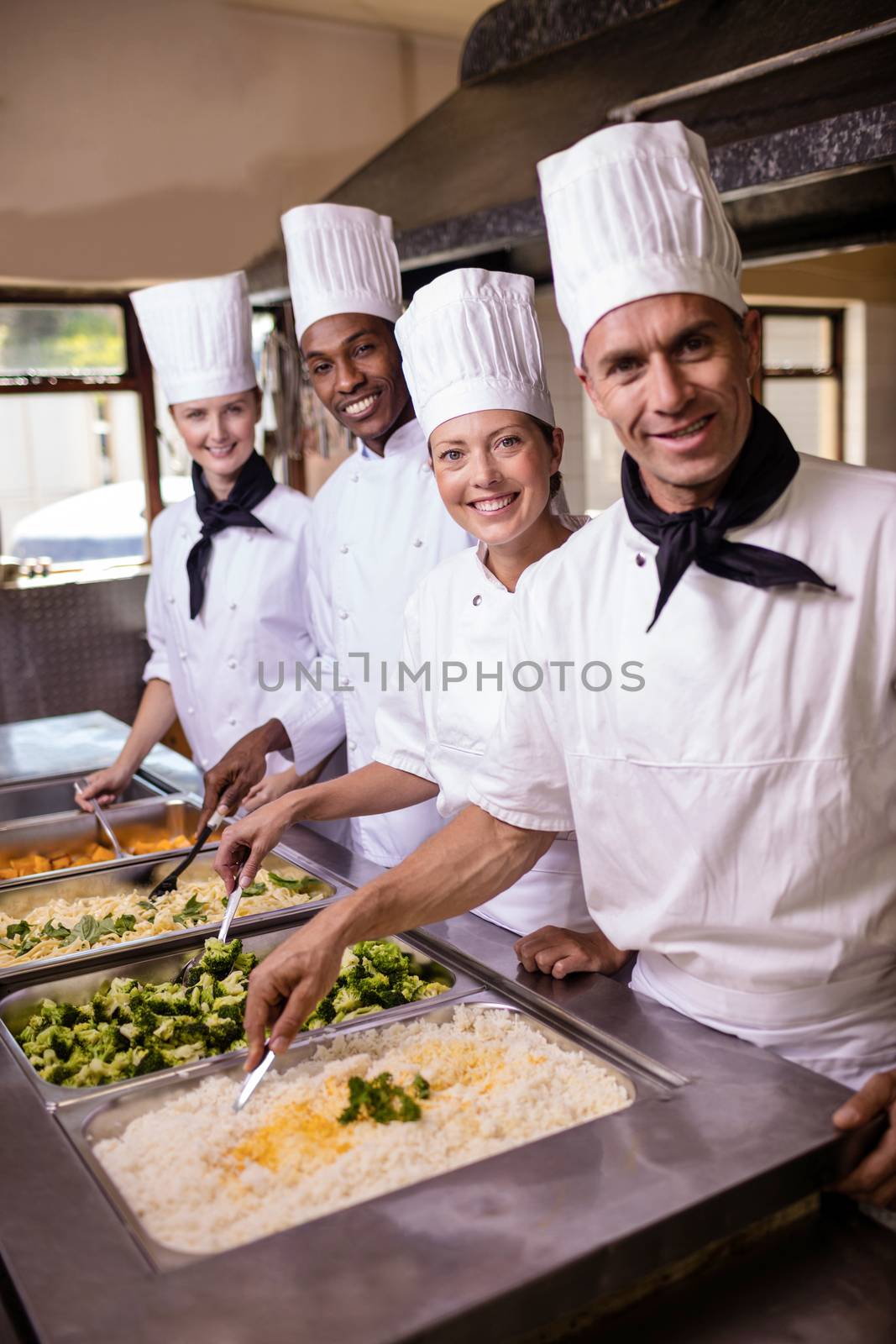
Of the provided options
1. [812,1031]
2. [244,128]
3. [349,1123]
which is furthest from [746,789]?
[244,128]

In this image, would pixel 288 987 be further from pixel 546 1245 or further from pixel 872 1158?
pixel 872 1158

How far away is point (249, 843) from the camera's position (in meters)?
1.72

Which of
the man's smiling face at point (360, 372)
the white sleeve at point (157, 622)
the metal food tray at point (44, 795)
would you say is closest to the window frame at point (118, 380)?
the white sleeve at point (157, 622)

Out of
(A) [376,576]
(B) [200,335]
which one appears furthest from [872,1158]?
(B) [200,335]

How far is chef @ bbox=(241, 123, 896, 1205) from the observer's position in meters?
1.19

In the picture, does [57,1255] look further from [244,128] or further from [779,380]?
[779,380]

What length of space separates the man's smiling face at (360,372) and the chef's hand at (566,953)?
49.7 inches

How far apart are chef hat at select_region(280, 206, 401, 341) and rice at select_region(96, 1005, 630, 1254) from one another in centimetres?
158

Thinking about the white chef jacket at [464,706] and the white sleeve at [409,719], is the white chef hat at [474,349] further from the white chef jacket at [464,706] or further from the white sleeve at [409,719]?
the white sleeve at [409,719]

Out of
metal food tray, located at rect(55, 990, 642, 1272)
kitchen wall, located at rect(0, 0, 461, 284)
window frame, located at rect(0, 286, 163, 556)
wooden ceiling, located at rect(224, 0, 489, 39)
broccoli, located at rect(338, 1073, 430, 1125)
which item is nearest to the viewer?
metal food tray, located at rect(55, 990, 642, 1272)

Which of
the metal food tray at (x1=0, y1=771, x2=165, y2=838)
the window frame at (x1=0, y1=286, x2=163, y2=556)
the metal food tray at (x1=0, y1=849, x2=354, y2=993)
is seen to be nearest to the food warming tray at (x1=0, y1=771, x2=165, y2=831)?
the metal food tray at (x1=0, y1=771, x2=165, y2=838)

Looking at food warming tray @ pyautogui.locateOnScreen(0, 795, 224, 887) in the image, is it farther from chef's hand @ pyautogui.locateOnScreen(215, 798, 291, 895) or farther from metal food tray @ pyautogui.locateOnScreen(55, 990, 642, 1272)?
metal food tray @ pyautogui.locateOnScreen(55, 990, 642, 1272)

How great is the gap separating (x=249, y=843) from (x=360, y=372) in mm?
1085

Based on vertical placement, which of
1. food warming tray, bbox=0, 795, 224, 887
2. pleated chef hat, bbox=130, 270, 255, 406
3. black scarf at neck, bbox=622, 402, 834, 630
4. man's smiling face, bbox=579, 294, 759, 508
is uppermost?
pleated chef hat, bbox=130, 270, 255, 406
